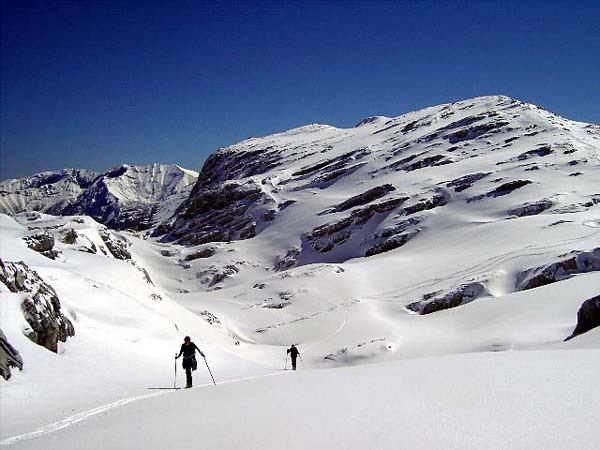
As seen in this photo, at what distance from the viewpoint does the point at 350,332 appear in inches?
1420

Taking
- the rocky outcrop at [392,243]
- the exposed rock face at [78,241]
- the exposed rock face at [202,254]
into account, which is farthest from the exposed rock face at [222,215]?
the exposed rock face at [78,241]

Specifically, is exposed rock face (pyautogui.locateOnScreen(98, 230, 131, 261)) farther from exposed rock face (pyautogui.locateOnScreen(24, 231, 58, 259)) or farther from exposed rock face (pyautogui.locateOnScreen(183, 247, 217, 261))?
exposed rock face (pyautogui.locateOnScreen(183, 247, 217, 261))

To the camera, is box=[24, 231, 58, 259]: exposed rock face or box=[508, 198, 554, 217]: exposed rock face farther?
box=[508, 198, 554, 217]: exposed rock face

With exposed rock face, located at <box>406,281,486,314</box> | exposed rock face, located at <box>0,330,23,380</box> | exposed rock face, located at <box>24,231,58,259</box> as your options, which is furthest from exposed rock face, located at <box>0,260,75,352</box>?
exposed rock face, located at <box>406,281,486,314</box>

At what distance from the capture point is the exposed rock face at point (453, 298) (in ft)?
119

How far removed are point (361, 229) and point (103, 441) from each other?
68.7 m

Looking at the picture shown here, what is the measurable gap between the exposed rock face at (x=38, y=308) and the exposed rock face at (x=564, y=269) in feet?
99.8

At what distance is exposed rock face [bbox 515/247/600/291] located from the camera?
34062mm

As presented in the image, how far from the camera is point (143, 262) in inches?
3204

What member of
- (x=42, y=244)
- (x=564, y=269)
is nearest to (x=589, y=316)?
(x=564, y=269)

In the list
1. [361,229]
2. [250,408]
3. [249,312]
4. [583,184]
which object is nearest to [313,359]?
[249,312]

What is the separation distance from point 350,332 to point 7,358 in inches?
1096

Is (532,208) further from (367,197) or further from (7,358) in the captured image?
(7,358)

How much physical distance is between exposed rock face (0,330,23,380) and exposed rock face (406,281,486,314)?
1223 inches
